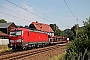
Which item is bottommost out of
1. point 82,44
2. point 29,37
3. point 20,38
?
point 82,44

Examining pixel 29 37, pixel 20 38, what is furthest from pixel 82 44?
pixel 29 37

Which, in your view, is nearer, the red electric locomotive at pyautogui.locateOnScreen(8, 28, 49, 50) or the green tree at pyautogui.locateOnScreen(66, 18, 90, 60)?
the green tree at pyautogui.locateOnScreen(66, 18, 90, 60)

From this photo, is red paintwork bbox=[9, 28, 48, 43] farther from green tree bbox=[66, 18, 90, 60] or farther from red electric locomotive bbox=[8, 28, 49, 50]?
green tree bbox=[66, 18, 90, 60]

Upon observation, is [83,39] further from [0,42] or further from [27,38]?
[0,42]

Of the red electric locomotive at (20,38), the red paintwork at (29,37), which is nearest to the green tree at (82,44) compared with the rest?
the red electric locomotive at (20,38)

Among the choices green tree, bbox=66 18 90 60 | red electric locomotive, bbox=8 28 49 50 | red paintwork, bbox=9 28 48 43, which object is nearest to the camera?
green tree, bbox=66 18 90 60

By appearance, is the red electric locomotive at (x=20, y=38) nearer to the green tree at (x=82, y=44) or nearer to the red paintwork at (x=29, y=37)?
the red paintwork at (x=29, y=37)

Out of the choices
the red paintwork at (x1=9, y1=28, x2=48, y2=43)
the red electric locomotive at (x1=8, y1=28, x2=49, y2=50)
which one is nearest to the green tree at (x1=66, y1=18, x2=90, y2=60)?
the red electric locomotive at (x1=8, y1=28, x2=49, y2=50)

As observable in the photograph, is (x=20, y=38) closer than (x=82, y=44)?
No

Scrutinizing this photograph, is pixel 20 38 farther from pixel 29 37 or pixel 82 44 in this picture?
pixel 82 44

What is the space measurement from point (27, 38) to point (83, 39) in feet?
45.5

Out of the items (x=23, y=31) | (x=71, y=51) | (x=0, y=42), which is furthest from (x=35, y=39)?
(x=71, y=51)

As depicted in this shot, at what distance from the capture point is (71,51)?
39.9 feet

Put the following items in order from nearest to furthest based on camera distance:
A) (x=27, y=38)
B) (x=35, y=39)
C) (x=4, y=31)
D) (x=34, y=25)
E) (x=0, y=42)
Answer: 1. (x=27, y=38)
2. (x=35, y=39)
3. (x=0, y=42)
4. (x=4, y=31)
5. (x=34, y=25)
